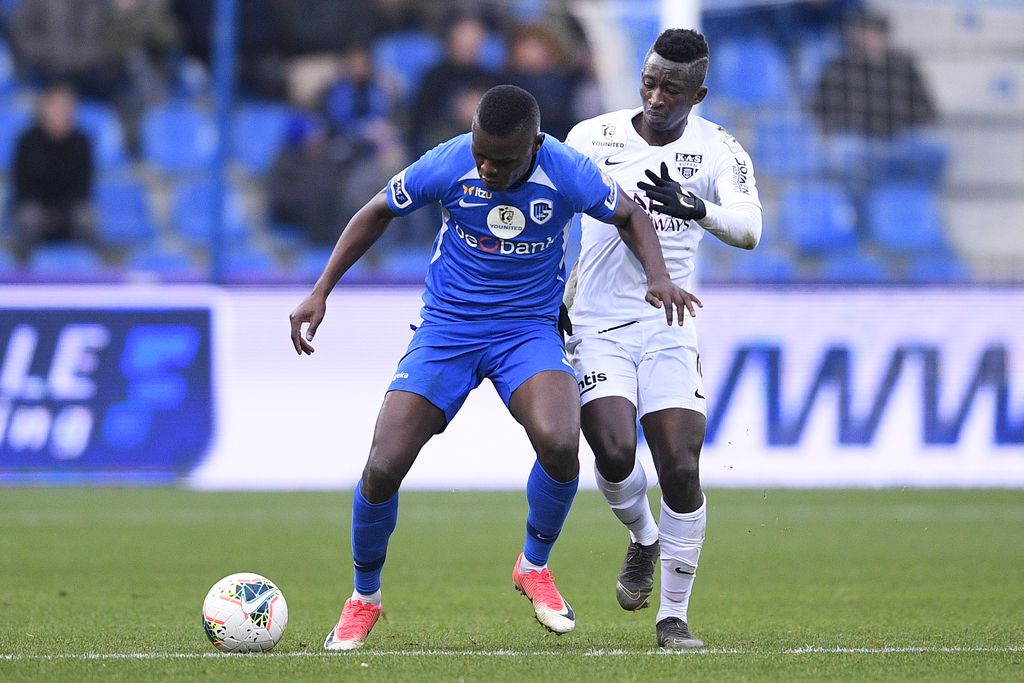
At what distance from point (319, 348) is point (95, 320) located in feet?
5.88

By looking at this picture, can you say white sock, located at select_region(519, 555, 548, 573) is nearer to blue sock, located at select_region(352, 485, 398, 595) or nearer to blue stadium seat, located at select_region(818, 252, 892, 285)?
blue sock, located at select_region(352, 485, 398, 595)

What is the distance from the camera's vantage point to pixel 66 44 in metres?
16.1

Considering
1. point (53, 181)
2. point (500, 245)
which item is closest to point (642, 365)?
point (500, 245)

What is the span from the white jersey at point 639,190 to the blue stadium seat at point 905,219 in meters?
8.86

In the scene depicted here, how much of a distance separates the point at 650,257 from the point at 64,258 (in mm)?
10127

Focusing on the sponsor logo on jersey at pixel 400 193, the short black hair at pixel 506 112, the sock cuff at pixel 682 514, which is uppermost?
the short black hair at pixel 506 112

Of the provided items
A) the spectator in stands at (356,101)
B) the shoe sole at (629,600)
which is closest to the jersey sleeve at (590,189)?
the shoe sole at (629,600)

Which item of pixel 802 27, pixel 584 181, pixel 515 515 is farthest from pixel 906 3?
pixel 584 181

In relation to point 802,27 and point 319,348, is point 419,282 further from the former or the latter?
point 802,27

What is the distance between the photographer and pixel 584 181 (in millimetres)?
5859

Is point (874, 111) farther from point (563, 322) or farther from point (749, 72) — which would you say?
point (563, 322)

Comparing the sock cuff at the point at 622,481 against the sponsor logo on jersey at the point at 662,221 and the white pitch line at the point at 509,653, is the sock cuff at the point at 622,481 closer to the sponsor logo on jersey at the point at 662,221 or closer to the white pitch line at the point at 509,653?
the white pitch line at the point at 509,653

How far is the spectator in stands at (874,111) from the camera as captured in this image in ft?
49.4

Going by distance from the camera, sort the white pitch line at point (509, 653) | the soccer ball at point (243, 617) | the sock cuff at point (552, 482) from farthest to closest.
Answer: the sock cuff at point (552, 482) < the soccer ball at point (243, 617) < the white pitch line at point (509, 653)
